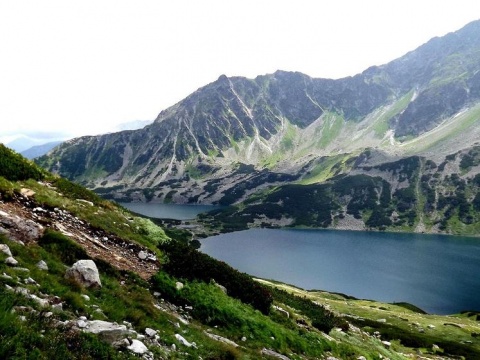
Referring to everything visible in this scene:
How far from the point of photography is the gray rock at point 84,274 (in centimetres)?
1391

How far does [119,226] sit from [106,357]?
1310 centimetres

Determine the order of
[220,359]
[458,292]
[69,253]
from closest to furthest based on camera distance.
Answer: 1. [220,359]
2. [69,253]
3. [458,292]

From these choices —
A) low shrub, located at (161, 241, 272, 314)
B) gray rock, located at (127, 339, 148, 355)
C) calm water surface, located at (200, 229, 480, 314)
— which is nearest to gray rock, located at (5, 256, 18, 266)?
gray rock, located at (127, 339, 148, 355)

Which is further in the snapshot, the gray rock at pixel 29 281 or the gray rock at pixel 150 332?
the gray rock at pixel 150 332

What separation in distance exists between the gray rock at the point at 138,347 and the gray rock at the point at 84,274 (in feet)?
13.5

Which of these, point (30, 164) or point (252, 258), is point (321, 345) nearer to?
point (30, 164)

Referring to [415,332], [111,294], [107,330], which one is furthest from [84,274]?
[415,332]

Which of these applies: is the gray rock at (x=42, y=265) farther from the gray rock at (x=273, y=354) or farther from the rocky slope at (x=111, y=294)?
the gray rock at (x=273, y=354)

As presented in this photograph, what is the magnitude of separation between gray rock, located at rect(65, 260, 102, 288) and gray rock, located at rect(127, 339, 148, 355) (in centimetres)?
411

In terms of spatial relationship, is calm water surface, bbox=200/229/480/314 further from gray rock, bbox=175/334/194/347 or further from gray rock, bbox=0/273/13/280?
gray rock, bbox=0/273/13/280

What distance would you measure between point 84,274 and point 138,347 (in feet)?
15.6

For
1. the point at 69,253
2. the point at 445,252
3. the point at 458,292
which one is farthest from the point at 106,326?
the point at 445,252

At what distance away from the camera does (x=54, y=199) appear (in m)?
20.6

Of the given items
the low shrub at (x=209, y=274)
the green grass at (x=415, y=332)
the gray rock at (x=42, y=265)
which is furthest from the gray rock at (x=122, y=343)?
the green grass at (x=415, y=332)
